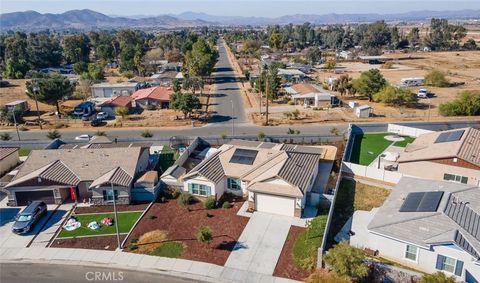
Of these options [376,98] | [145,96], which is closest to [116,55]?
[145,96]

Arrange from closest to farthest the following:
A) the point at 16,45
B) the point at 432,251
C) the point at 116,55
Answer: the point at 432,251
the point at 16,45
the point at 116,55

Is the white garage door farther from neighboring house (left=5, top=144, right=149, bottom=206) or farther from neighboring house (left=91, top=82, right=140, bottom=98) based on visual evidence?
neighboring house (left=91, top=82, right=140, bottom=98)

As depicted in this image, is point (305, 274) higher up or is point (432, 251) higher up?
point (432, 251)

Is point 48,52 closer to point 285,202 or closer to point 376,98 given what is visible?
point 376,98

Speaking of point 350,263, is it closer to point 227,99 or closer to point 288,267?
point 288,267

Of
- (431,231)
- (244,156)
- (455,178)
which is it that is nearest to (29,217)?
(244,156)

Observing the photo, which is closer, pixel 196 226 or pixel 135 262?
pixel 135 262

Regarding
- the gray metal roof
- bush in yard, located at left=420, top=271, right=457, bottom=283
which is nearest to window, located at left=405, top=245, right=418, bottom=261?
bush in yard, located at left=420, top=271, right=457, bottom=283

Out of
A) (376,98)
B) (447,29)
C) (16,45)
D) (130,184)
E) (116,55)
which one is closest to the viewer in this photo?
(130,184)
